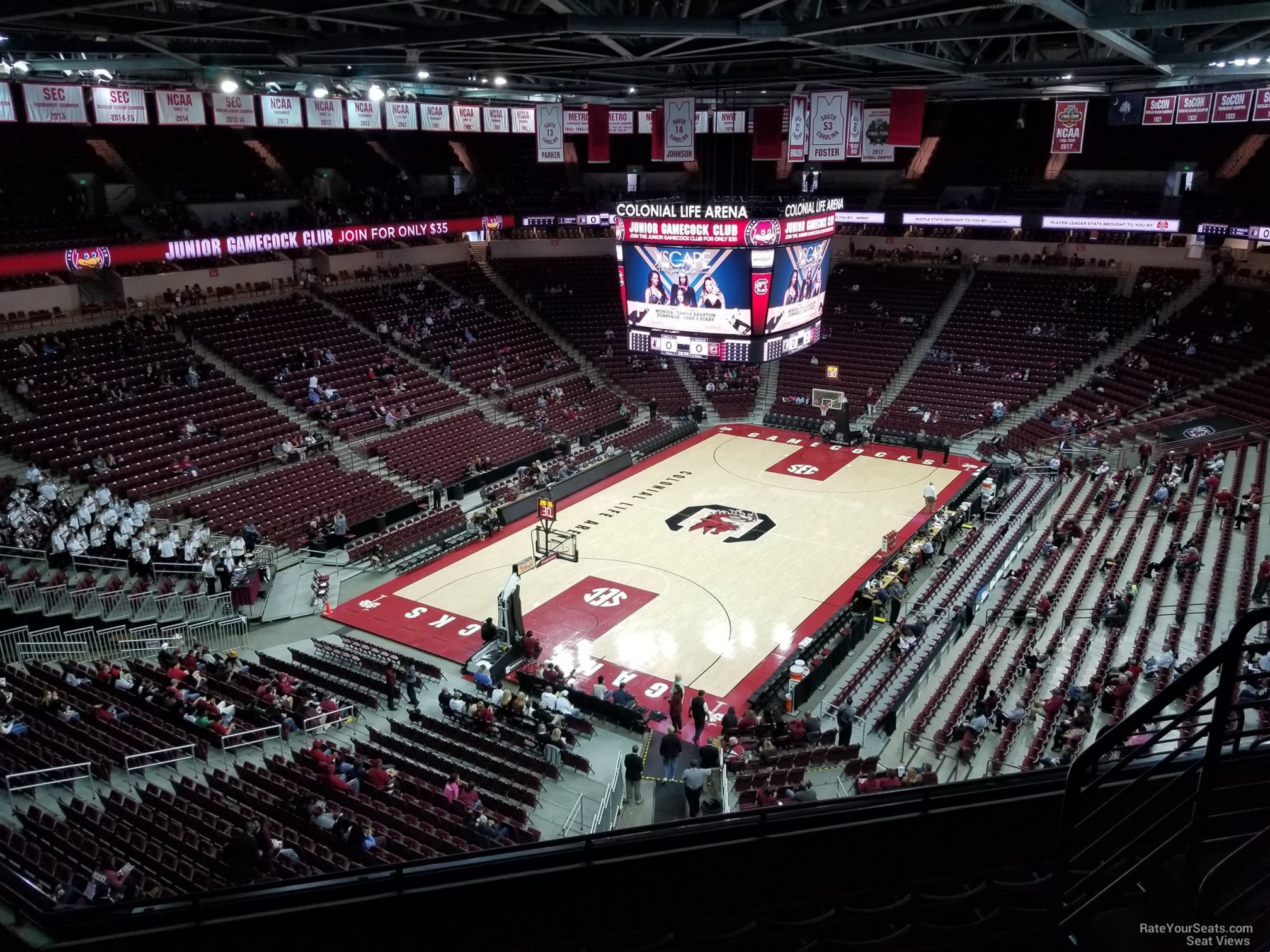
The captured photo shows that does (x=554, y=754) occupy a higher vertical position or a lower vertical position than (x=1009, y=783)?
lower

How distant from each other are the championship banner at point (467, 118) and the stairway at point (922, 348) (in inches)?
705

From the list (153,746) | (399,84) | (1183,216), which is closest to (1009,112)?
(1183,216)

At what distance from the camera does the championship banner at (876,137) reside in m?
26.8

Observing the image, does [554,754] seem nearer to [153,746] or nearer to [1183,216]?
[153,746]

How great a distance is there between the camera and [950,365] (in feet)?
120

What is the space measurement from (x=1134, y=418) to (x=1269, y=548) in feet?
41.3

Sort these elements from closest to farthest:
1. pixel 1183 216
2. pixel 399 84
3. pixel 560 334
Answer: pixel 399 84, pixel 1183 216, pixel 560 334

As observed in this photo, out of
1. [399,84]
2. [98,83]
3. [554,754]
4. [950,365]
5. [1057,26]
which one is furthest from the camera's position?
[950,365]

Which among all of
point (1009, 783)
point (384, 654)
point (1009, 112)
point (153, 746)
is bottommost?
point (384, 654)

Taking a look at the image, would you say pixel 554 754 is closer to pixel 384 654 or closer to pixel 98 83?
pixel 384 654

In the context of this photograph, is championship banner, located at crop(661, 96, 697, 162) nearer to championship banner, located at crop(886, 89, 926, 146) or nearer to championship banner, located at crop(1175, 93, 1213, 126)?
championship banner, located at crop(886, 89, 926, 146)

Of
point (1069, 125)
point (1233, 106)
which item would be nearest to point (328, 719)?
point (1069, 125)

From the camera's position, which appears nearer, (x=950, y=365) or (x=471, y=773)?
(x=471, y=773)

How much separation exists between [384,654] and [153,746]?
5174 millimetres
